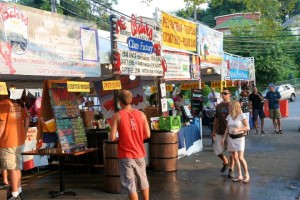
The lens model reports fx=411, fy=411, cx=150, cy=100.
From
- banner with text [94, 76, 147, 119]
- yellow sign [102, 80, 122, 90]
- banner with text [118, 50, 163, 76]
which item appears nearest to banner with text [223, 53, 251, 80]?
banner with text [94, 76, 147, 119]

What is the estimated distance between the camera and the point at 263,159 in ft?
34.4

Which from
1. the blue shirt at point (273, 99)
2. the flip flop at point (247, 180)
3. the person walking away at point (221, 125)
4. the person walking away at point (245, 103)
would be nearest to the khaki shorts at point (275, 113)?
the blue shirt at point (273, 99)

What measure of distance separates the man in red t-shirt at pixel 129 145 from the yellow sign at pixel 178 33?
5.32 meters

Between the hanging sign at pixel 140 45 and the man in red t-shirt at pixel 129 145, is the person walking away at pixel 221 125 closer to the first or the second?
the hanging sign at pixel 140 45

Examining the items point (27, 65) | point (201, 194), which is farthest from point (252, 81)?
point (27, 65)

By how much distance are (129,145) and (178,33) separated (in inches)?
261

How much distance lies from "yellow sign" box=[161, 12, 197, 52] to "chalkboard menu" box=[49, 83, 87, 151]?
396 cm

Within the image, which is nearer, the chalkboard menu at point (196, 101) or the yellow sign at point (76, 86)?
the yellow sign at point (76, 86)

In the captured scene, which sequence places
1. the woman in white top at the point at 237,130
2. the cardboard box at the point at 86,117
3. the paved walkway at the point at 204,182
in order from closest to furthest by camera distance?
the paved walkway at the point at 204,182 → the woman in white top at the point at 237,130 → the cardboard box at the point at 86,117

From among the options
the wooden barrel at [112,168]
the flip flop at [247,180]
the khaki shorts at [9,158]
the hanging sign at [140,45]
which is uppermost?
the hanging sign at [140,45]

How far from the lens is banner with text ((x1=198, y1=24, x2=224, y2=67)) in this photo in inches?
533

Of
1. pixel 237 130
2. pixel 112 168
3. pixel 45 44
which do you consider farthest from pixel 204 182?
pixel 45 44

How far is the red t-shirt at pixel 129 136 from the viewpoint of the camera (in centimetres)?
536

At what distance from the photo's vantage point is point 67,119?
7055 millimetres
